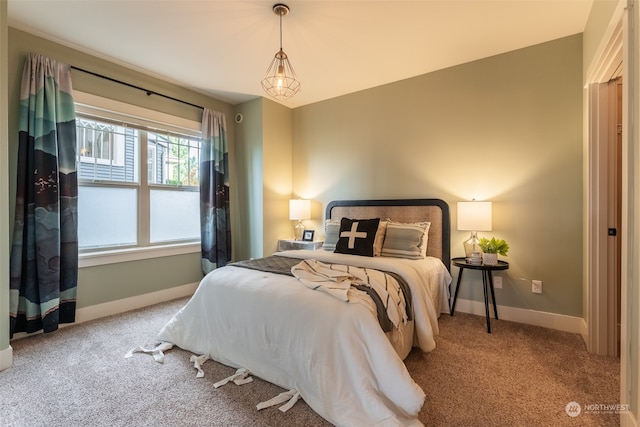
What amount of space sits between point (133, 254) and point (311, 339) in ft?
8.45

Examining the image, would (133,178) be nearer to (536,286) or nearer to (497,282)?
(497,282)

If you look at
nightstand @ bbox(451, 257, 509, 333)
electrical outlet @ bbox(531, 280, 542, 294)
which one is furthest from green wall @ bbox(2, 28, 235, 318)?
electrical outlet @ bbox(531, 280, 542, 294)

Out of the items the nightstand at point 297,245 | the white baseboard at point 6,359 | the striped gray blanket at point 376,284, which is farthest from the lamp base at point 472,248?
the white baseboard at point 6,359

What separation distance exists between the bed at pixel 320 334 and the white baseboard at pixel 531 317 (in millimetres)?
548

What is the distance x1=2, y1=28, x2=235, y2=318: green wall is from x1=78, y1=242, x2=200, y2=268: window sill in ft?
0.17

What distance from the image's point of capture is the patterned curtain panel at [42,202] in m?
2.48

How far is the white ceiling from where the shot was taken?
2236 mm

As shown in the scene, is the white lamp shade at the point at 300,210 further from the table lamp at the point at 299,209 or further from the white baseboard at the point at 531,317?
the white baseboard at the point at 531,317

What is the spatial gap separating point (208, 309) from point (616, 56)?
3.15 metres

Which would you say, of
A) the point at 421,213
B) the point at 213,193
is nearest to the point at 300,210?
the point at 213,193

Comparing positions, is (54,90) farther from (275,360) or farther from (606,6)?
(606,6)

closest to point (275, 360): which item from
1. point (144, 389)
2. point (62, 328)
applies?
point (144, 389)

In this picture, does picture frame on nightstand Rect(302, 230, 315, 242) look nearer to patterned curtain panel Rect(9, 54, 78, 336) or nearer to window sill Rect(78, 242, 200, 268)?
window sill Rect(78, 242, 200, 268)

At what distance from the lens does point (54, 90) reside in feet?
8.55
